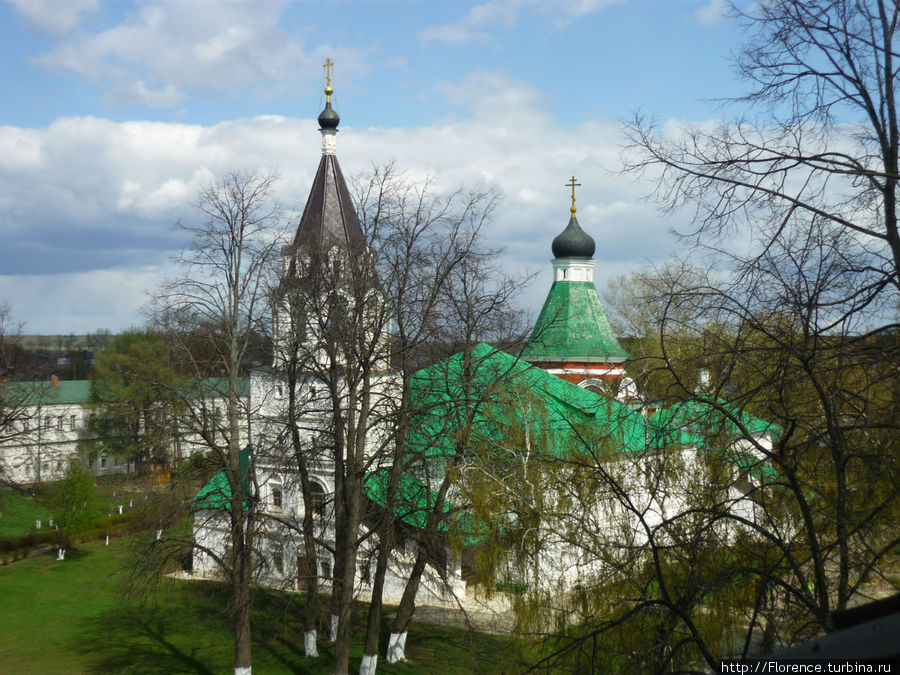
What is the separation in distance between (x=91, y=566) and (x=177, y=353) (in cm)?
1718

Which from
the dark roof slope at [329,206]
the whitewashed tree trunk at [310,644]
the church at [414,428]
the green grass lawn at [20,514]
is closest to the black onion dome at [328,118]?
the dark roof slope at [329,206]

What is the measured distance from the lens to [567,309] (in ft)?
95.9

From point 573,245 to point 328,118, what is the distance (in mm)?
11412

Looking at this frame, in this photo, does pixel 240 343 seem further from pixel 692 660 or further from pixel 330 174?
pixel 692 660

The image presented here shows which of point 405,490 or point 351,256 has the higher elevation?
point 351,256

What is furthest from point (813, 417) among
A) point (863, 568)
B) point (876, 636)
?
point (876, 636)

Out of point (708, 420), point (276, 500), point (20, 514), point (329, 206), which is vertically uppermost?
point (329, 206)

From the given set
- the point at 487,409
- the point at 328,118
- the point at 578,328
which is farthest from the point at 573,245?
the point at 487,409

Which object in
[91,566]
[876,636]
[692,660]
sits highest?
[876,636]

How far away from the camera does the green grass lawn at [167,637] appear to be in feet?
56.7

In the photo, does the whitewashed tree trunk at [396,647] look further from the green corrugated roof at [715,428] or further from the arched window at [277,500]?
the green corrugated roof at [715,428]

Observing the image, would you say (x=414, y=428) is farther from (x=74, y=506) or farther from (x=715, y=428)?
(x=74, y=506)

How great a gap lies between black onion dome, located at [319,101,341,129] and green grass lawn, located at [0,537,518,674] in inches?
474

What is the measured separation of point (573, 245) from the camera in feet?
100
